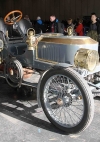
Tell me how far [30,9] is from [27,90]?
1226cm

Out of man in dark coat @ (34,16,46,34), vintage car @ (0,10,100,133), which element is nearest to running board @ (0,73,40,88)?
vintage car @ (0,10,100,133)

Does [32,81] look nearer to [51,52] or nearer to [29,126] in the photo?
[51,52]

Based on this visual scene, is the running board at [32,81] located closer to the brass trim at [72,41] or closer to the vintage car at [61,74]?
the vintage car at [61,74]

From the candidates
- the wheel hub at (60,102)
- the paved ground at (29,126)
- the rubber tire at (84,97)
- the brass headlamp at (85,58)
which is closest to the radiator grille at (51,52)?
the brass headlamp at (85,58)

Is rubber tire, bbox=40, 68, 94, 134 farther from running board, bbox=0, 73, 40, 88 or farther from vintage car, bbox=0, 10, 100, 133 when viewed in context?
running board, bbox=0, 73, 40, 88

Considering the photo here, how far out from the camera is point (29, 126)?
3350 millimetres

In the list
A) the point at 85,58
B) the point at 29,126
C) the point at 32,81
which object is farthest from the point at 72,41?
the point at 29,126

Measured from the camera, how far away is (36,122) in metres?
3.47

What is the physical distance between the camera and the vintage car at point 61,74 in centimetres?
299

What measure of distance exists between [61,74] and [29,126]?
2.84 ft

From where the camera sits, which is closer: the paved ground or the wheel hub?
the paved ground

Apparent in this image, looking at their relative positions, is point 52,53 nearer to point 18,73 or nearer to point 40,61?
point 40,61

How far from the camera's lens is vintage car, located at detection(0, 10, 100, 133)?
9.80 ft

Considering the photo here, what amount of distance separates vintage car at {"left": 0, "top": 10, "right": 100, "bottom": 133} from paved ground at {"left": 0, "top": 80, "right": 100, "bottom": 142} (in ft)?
0.43
